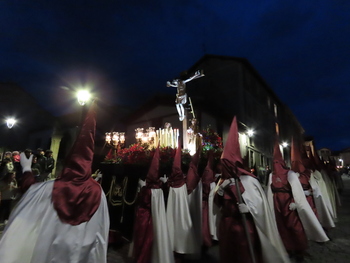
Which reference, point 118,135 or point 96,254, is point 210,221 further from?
point 118,135

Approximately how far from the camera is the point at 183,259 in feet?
17.0

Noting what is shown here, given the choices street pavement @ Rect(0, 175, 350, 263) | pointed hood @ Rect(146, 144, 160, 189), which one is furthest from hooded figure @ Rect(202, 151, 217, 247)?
pointed hood @ Rect(146, 144, 160, 189)

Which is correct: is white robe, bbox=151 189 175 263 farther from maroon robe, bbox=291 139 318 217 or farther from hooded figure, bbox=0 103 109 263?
maroon robe, bbox=291 139 318 217

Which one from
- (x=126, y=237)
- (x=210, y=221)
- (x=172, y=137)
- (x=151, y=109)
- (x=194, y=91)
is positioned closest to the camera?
(x=210, y=221)

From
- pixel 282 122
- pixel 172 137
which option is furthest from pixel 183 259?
pixel 282 122

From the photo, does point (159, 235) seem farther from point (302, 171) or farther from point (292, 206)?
point (302, 171)

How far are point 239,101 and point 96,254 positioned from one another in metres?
22.8

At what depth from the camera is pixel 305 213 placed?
5.16 metres

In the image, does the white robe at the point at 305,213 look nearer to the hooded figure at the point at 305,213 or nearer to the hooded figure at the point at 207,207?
the hooded figure at the point at 305,213

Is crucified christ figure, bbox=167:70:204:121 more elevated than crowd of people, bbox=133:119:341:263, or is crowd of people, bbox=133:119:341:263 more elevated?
crucified christ figure, bbox=167:70:204:121

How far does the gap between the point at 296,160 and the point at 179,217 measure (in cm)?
422

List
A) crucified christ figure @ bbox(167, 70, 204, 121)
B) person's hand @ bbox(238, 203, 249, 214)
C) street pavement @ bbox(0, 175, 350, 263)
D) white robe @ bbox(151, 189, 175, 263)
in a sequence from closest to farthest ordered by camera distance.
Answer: person's hand @ bbox(238, 203, 249, 214)
white robe @ bbox(151, 189, 175, 263)
street pavement @ bbox(0, 175, 350, 263)
crucified christ figure @ bbox(167, 70, 204, 121)

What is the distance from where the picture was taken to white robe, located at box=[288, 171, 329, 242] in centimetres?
514

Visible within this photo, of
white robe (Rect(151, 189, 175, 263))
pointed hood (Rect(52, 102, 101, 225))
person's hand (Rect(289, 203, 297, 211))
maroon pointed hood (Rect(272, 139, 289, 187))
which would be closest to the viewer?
pointed hood (Rect(52, 102, 101, 225))
